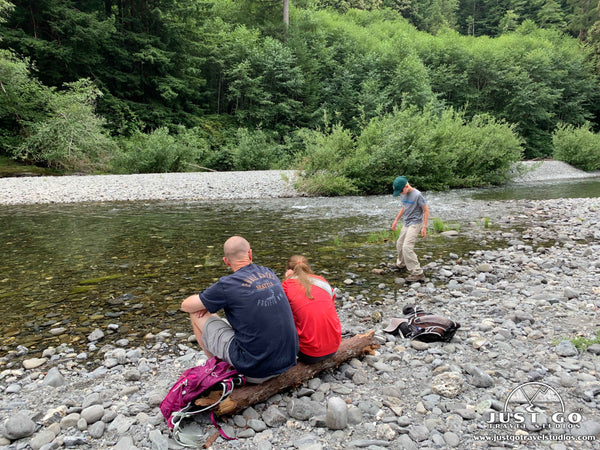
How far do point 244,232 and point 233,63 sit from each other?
34627 mm

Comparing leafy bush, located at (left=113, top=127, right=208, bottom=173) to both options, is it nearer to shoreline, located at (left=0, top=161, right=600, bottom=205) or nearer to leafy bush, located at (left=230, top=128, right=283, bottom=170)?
shoreline, located at (left=0, top=161, right=600, bottom=205)

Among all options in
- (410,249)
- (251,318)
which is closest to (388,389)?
(251,318)

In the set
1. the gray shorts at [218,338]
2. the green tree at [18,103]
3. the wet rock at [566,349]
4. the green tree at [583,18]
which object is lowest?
the wet rock at [566,349]

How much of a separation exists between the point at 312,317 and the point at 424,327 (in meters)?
1.78

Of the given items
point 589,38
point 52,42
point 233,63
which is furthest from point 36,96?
point 589,38

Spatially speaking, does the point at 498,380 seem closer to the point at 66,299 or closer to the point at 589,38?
the point at 66,299

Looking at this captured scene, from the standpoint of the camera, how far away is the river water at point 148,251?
563cm

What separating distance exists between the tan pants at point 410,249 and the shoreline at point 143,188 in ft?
42.5

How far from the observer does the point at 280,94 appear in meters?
41.5

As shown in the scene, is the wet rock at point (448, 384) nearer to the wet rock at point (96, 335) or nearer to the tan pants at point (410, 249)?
the tan pants at point (410, 249)

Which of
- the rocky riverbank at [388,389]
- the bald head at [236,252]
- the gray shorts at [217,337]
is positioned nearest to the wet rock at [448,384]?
the rocky riverbank at [388,389]

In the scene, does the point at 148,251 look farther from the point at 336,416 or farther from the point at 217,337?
the point at 336,416

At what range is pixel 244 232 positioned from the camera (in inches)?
456

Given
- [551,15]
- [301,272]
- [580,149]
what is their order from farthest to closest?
1. [551,15]
2. [580,149]
3. [301,272]
